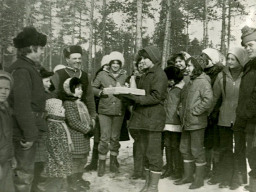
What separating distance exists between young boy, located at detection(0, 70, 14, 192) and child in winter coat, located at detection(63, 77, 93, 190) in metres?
1.01

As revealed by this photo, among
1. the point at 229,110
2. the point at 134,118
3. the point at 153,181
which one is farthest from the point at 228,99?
the point at 153,181

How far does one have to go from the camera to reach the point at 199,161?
4898mm

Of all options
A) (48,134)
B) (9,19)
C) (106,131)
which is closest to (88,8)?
(9,19)

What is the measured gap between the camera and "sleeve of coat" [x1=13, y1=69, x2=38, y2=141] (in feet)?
10.8

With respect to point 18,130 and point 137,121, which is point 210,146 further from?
point 18,130

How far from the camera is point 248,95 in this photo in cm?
434

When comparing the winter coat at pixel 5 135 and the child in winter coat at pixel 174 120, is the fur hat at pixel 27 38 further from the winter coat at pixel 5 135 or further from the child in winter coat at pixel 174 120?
the child in winter coat at pixel 174 120

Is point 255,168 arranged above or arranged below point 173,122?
below

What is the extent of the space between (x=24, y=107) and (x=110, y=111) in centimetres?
246

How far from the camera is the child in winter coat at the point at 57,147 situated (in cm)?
390

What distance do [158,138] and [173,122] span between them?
831 mm

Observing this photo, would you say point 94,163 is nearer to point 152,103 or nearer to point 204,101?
point 152,103

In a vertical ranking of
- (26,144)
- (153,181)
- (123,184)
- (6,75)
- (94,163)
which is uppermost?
(6,75)

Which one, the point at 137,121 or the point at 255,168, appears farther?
the point at 137,121
